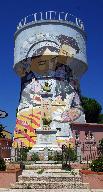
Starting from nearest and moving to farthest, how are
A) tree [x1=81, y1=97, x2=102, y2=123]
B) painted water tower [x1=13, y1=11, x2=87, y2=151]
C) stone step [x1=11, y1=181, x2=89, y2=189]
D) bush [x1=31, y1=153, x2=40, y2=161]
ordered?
1. stone step [x1=11, y1=181, x2=89, y2=189]
2. bush [x1=31, y1=153, x2=40, y2=161]
3. painted water tower [x1=13, y1=11, x2=87, y2=151]
4. tree [x1=81, y1=97, x2=102, y2=123]

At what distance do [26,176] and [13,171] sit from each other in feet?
3.49

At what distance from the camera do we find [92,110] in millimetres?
49938

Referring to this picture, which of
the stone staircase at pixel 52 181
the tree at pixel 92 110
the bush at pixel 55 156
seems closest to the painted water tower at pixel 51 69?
the tree at pixel 92 110

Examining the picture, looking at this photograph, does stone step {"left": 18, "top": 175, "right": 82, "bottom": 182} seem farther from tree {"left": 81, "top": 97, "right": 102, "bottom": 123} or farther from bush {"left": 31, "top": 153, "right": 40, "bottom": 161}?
tree {"left": 81, "top": 97, "right": 102, "bottom": 123}

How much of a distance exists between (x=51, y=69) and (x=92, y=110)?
1154 centimetres

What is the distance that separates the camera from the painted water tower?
40094mm

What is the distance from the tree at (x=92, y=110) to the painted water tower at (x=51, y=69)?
6871 millimetres

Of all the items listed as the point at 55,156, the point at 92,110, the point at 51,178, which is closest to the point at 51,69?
the point at 92,110

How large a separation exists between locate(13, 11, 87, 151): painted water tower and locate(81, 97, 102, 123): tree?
6871 millimetres

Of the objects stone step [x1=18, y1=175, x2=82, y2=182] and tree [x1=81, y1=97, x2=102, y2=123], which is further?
tree [x1=81, y1=97, x2=102, y2=123]

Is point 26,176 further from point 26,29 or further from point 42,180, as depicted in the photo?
point 26,29

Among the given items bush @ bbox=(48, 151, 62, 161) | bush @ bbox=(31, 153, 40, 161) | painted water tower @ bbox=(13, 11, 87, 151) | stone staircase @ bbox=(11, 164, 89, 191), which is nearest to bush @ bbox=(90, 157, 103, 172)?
stone staircase @ bbox=(11, 164, 89, 191)

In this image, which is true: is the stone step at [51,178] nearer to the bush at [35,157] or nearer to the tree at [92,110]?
the bush at [35,157]

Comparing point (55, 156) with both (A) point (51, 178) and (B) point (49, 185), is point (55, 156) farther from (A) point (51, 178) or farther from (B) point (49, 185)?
(B) point (49, 185)
